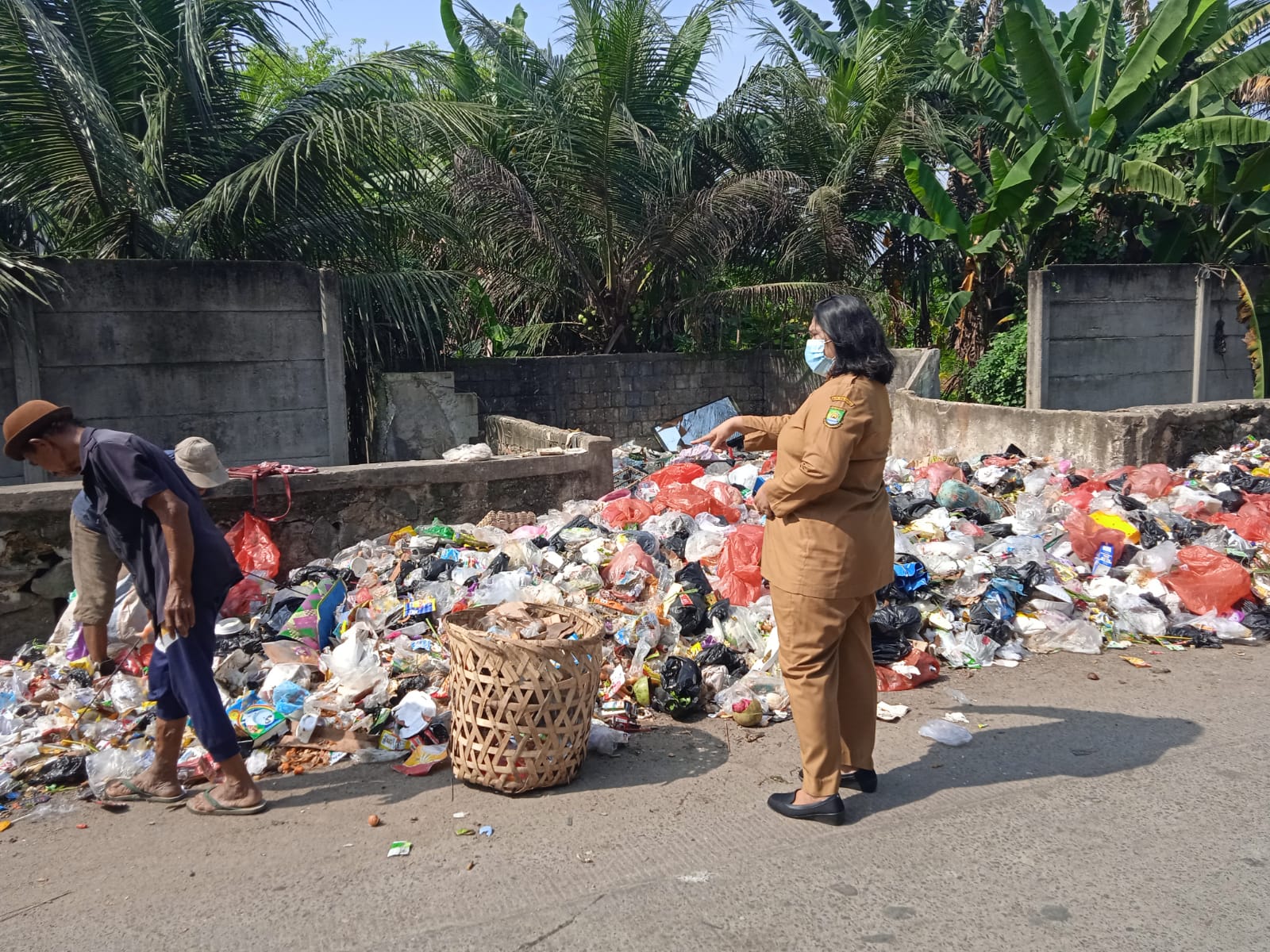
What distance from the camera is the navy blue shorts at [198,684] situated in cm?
345

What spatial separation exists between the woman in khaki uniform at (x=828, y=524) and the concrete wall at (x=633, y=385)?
8.16m

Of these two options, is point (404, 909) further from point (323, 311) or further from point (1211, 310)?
point (1211, 310)

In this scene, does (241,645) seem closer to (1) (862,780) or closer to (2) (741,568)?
(2) (741,568)

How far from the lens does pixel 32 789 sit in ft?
12.5

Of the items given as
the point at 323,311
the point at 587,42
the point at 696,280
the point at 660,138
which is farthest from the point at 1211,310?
the point at 323,311

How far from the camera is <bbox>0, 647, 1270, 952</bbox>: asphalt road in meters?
2.80

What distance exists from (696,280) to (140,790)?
10.1 metres

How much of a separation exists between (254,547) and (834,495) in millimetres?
3540

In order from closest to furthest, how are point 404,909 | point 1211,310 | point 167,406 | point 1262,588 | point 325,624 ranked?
1. point 404,909
2. point 325,624
3. point 1262,588
4. point 167,406
5. point 1211,310

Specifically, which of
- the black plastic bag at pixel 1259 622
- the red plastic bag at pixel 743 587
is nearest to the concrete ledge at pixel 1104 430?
the black plastic bag at pixel 1259 622

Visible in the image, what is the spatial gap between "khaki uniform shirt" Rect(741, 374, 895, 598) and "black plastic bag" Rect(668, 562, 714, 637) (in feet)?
5.68

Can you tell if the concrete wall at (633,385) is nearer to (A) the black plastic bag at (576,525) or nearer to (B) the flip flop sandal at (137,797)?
(A) the black plastic bag at (576,525)

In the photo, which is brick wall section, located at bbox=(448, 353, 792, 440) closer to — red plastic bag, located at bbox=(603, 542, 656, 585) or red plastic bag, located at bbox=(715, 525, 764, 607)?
red plastic bag, located at bbox=(603, 542, 656, 585)

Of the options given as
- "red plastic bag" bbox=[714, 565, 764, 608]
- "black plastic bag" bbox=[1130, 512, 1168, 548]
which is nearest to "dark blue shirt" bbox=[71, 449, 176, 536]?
"red plastic bag" bbox=[714, 565, 764, 608]
